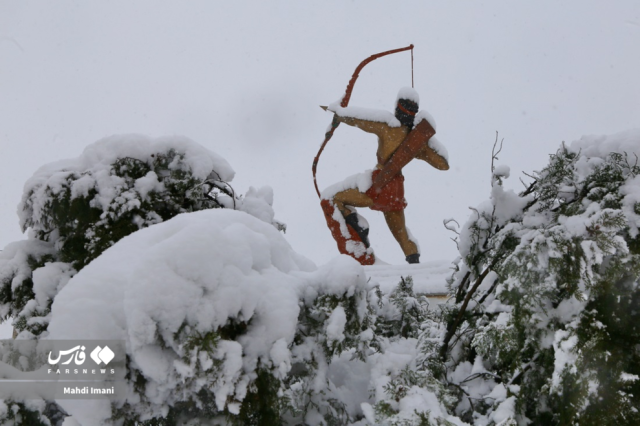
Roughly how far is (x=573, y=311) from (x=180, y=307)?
5.08 feet

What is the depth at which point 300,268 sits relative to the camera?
2.65 metres

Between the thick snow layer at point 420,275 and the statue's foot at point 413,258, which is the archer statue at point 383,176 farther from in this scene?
the thick snow layer at point 420,275

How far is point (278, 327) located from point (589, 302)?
49.5 inches

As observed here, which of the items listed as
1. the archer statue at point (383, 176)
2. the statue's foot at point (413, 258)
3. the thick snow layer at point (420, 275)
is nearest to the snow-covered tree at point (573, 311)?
the thick snow layer at point (420, 275)

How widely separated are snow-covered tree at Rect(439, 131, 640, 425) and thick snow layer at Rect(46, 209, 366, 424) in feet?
2.70

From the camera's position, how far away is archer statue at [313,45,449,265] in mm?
6715

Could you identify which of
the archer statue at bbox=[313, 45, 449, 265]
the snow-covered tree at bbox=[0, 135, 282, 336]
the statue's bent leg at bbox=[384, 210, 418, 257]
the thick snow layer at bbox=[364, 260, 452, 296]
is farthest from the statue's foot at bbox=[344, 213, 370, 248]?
the snow-covered tree at bbox=[0, 135, 282, 336]

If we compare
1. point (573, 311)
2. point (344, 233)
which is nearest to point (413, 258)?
point (344, 233)

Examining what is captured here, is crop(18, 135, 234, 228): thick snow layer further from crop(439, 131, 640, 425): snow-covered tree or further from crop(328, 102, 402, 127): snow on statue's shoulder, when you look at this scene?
crop(328, 102, 402, 127): snow on statue's shoulder

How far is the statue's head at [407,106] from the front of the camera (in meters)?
6.79

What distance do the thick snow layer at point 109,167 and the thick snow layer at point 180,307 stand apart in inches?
43.2

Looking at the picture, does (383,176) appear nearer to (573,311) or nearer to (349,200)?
(349,200)

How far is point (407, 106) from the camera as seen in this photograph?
22.3ft

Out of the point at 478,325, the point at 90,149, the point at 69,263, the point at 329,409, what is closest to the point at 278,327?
the point at 329,409
